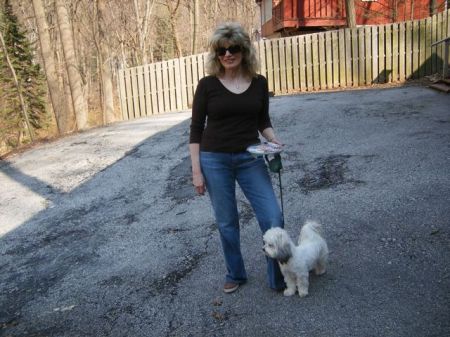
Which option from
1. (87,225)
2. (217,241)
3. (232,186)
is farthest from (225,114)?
(87,225)

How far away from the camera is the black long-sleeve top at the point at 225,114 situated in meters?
3.35

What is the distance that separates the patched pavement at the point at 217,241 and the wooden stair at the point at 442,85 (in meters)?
1.52

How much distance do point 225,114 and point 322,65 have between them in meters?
12.6

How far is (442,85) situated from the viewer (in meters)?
11.6

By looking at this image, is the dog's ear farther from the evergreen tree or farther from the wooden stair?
the evergreen tree

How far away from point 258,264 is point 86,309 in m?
1.61

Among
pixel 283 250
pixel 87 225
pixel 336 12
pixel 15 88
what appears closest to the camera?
pixel 283 250

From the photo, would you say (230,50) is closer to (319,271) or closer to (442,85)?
(319,271)

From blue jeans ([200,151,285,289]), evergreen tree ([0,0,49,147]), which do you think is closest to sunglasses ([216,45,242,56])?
blue jeans ([200,151,285,289])

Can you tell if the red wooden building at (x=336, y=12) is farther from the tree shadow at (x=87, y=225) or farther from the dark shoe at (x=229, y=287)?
the dark shoe at (x=229, y=287)

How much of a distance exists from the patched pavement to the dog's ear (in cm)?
45

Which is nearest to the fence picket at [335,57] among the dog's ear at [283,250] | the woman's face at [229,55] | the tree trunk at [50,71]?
the tree trunk at [50,71]

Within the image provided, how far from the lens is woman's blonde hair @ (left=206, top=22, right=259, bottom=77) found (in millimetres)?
3334

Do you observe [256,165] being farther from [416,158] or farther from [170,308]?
[416,158]
